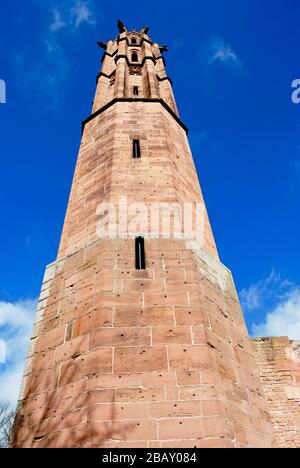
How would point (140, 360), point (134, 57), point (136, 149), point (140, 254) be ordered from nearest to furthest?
point (140, 360)
point (140, 254)
point (136, 149)
point (134, 57)

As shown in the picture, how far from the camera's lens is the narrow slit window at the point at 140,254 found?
6562 mm

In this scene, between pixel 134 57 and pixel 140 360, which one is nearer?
pixel 140 360

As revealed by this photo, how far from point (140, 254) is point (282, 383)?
4.70m

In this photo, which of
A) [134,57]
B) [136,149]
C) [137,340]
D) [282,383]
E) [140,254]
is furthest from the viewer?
[134,57]

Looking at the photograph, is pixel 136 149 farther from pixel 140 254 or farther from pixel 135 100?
pixel 140 254

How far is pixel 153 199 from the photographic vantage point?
8.00 meters

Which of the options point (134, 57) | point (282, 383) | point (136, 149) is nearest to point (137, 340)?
point (282, 383)

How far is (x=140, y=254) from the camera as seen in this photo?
679 cm

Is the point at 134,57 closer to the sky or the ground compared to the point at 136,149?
closer to the sky

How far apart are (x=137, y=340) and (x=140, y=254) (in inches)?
72.1

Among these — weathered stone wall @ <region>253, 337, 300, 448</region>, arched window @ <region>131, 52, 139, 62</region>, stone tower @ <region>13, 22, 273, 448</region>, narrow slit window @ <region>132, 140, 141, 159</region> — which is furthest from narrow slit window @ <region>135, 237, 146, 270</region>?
arched window @ <region>131, 52, 139, 62</region>

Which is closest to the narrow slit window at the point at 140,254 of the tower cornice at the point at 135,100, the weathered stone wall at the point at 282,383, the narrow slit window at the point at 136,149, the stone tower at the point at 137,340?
the stone tower at the point at 137,340

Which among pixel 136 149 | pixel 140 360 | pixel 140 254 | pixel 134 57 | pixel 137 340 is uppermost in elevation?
pixel 134 57

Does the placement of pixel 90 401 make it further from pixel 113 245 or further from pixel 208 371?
pixel 113 245
